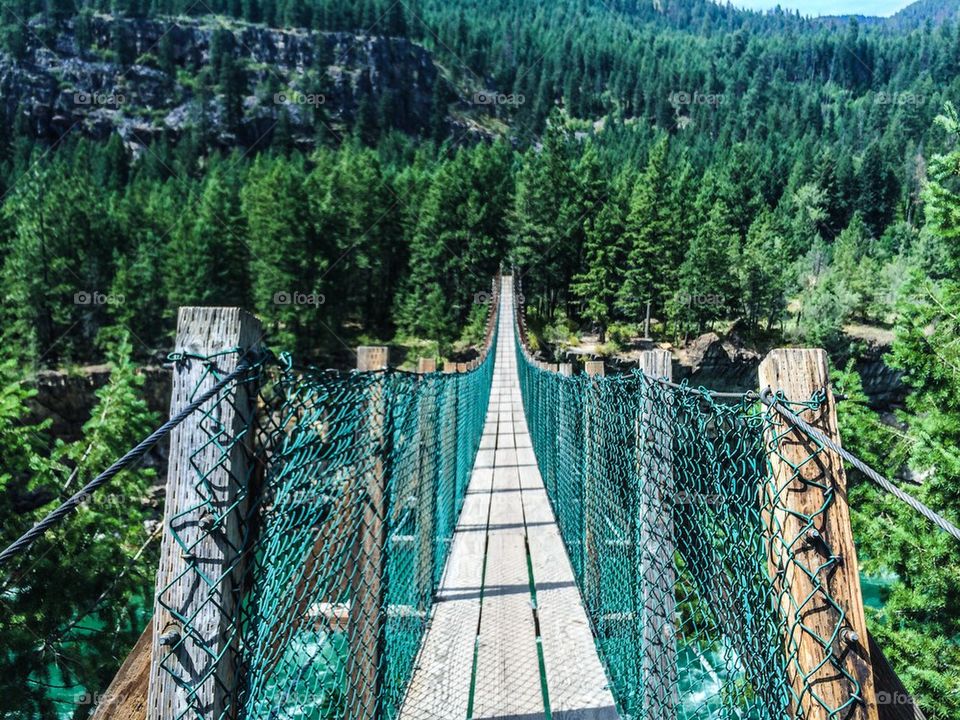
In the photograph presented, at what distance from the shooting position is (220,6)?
89938 millimetres

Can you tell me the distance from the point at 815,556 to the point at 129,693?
1.28 m

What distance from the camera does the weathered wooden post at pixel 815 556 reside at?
3.62 ft

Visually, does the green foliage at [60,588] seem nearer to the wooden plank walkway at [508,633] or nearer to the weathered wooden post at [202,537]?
the wooden plank walkway at [508,633]

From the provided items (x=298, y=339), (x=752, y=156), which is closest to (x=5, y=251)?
(x=298, y=339)

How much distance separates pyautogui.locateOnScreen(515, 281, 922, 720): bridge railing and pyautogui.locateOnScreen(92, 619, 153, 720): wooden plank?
3.96 feet

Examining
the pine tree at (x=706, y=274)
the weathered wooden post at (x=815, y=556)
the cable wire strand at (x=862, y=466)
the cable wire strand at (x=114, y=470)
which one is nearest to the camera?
the cable wire strand at (x=114, y=470)

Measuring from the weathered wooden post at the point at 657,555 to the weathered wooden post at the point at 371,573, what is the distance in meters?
0.94

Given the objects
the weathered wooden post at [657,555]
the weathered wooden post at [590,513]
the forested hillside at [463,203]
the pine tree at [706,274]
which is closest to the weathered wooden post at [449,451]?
the weathered wooden post at [590,513]

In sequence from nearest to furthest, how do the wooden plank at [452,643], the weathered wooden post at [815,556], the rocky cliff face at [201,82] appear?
the weathered wooden post at [815,556], the wooden plank at [452,643], the rocky cliff face at [201,82]

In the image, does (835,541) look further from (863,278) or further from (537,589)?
(863,278)

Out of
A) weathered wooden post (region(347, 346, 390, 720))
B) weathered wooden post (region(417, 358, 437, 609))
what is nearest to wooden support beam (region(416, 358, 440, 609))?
weathered wooden post (region(417, 358, 437, 609))

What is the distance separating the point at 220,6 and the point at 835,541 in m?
111

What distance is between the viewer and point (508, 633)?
9.51 feet

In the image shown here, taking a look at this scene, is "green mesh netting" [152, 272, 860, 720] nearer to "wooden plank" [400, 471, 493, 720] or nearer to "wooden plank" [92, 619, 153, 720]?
"wooden plank" [400, 471, 493, 720]
